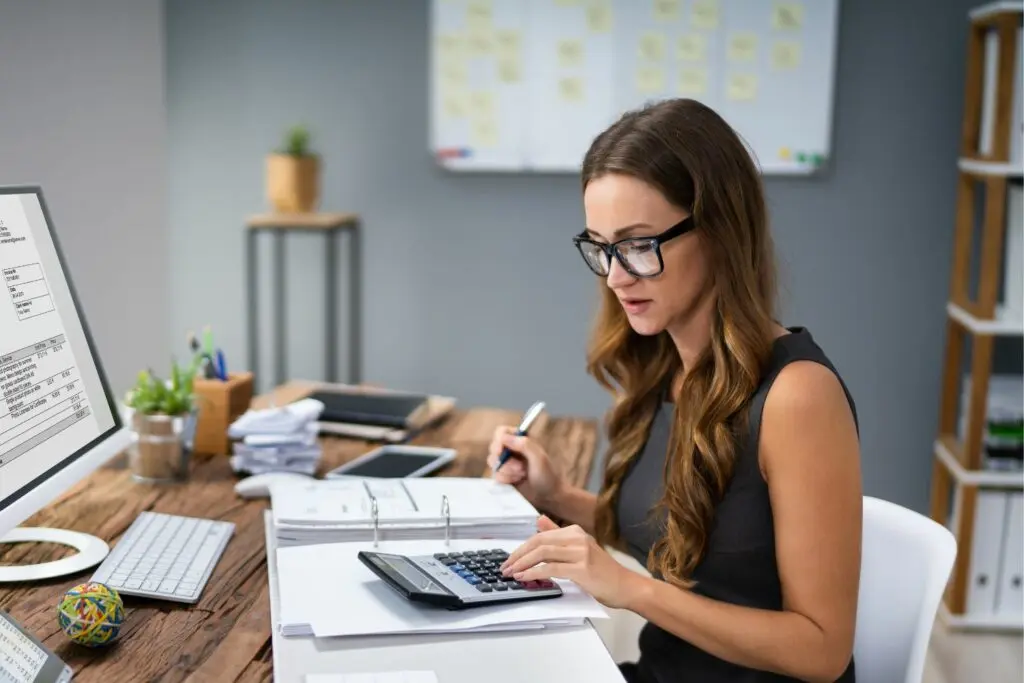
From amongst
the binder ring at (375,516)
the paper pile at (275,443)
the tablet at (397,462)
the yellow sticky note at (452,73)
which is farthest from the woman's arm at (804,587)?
the yellow sticky note at (452,73)

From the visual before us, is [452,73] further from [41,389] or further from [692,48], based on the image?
[41,389]

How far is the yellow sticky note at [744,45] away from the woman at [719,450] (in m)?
2.15

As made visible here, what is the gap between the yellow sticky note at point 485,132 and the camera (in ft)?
11.7

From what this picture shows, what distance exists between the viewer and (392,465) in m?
1.84

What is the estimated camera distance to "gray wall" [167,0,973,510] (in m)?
3.47

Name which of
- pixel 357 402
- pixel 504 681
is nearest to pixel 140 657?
pixel 504 681

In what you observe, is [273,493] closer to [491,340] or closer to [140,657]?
[140,657]

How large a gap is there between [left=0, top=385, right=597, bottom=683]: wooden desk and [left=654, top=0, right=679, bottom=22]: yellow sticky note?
1.82m

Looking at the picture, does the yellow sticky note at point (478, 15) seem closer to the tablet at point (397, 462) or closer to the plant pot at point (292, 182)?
the plant pot at point (292, 182)

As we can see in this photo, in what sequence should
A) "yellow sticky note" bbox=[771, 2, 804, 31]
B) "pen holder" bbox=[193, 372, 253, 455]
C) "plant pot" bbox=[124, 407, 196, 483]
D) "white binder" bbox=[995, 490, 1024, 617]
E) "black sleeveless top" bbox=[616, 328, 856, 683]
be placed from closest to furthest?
"black sleeveless top" bbox=[616, 328, 856, 683]
"plant pot" bbox=[124, 407, 196, 483]
"pen holder" bbox=[193, 372, 253, 455]
"white binder" bbox=[995, 490, 1024, 617]
"yellow sticky note" bbox=[771, 2, 804, 31]

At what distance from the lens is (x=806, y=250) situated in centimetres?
354

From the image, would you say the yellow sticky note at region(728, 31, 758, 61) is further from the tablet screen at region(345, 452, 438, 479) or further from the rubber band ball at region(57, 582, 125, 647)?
the rubber band ball at region(57, 582, 125, 647)

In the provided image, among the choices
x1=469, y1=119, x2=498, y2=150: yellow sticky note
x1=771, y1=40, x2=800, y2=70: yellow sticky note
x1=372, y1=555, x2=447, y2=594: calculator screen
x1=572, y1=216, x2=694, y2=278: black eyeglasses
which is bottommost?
x1=372, y1=555, x2=447, y2=594: calculator screen

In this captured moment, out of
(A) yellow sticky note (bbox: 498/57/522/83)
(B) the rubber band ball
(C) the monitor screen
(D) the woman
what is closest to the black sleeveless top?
(D) the woman
